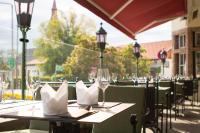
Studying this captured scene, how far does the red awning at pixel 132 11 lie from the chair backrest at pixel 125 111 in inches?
143

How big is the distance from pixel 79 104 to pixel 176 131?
421 cm

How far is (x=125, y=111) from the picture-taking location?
12.3 feet

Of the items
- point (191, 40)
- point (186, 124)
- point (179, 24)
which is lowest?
point (186, 124)

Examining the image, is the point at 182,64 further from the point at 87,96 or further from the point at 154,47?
the point at 154,47

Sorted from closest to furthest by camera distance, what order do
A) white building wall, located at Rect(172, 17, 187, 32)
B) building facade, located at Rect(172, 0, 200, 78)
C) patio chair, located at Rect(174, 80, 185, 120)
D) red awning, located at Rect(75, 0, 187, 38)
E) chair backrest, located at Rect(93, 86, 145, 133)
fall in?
chair backrest, located at Rect(93, 86, 145, 133) < red awning, located at Rect(75, 0, 187, 38) < patio chair, located at Rect(174, 80, 185, 120) < building facade, located at Rect(172, 0, 200, 78) < white building wall, located at Rect(172, 17, 187, 32)

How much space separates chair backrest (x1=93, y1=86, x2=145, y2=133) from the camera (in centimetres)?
381

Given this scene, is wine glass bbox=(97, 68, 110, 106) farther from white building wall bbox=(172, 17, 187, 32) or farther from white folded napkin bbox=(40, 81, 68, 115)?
white building wall bbox=(172, 17, 187, 32)

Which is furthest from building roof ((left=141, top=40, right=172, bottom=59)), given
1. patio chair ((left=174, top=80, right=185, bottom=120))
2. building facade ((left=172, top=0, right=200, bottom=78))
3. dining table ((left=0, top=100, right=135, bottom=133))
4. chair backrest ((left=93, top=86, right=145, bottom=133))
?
dining table ((left=0, top=100, right=135, bottom=133))

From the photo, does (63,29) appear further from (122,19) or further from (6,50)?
(6,50)

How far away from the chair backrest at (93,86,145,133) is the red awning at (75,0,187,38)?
143 inches

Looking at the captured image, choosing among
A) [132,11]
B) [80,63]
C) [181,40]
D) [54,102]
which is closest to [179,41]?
[181,40]

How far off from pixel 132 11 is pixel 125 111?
8311 mm

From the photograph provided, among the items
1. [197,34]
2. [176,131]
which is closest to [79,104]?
[176,131]

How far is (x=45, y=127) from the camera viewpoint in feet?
12.8
